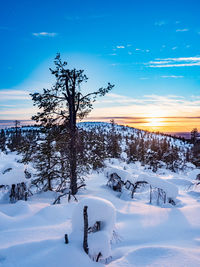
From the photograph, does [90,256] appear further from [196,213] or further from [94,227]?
[196,213]

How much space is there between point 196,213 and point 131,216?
3346 millimetres

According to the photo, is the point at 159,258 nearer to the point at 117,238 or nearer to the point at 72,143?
the point at 117,238

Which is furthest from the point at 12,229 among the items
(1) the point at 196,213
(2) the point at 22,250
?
(1) the point at 196,213

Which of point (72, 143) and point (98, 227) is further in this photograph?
point (72, 143)

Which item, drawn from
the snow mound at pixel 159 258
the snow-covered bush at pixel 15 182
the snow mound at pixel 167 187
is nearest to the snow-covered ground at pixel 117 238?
the snow mound at pixel 159 258

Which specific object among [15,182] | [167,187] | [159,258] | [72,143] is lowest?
[167,187]

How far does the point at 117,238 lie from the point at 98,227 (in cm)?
191

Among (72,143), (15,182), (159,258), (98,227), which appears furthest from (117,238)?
(15,182)

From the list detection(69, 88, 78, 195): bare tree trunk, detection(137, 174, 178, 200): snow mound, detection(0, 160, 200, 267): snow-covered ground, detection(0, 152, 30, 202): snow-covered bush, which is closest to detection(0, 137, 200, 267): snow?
detection(0, 160, 200, 267): snow-covered ground

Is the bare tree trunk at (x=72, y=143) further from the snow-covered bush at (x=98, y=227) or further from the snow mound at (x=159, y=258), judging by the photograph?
the snow mound at (x=159, y=258)

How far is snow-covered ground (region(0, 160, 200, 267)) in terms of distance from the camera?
4176mm

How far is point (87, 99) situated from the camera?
39.8 ft

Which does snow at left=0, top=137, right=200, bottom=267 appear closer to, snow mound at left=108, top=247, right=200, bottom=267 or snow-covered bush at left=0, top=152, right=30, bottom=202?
snow mound at left=108, top=247, right=200, bottom=267

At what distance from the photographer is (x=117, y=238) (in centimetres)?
593
